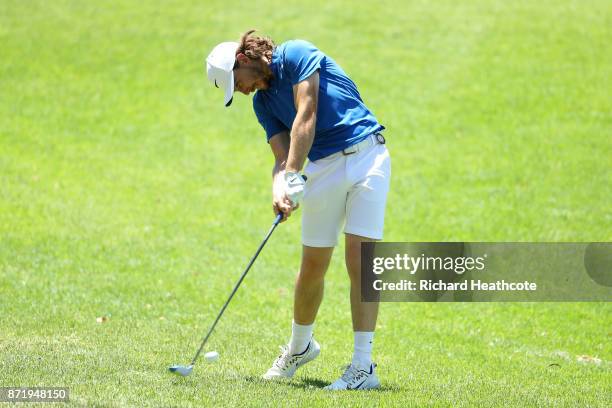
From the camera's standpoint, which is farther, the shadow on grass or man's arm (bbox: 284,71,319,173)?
the shadow on grass

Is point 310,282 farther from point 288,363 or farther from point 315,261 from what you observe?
point 288,363

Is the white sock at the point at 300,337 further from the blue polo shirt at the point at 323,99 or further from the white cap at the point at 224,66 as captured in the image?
the white cap at the point at 224,66

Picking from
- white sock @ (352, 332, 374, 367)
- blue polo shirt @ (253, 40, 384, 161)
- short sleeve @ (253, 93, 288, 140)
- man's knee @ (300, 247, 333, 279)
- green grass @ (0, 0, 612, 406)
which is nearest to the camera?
blue polo shirt @ (253, 40, 384, 161)

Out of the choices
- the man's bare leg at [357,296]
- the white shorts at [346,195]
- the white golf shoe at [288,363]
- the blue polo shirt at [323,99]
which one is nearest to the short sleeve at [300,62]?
the blue polo shirt at [323,99]

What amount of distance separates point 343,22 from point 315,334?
12227mm

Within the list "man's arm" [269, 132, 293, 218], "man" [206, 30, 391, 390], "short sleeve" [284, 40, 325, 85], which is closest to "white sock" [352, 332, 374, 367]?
"man" [206, 30, 391, 390]

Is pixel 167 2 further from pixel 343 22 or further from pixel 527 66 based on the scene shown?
pixel 527 66

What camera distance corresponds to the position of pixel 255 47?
230 inches

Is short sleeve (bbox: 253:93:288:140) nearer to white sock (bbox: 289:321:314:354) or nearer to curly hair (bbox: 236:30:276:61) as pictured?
curly hair (bbox: 236:30:276:61)

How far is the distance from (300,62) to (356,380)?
2.08 meters

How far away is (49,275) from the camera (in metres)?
10.1

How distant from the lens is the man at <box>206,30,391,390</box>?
576 centimetres

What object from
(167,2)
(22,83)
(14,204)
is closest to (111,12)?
(167,2)

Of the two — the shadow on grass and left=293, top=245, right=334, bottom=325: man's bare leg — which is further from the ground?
left=293, top=245, right=334, bottom=325: man's bare leg
